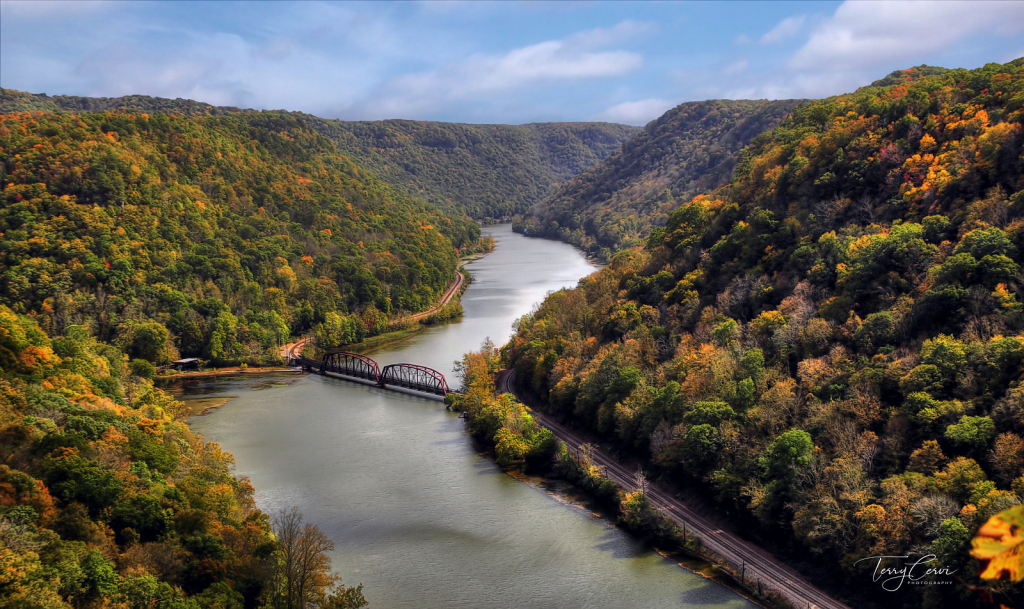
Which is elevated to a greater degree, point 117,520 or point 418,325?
point 117,520

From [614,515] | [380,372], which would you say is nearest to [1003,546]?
[614,515]

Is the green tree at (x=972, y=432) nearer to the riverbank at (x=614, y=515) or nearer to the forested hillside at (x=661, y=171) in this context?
Result: the riverbank at (x=614, y=515)

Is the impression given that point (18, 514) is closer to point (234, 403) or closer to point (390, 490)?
point (390, 490)

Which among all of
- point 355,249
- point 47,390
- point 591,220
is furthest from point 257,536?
point 591,220

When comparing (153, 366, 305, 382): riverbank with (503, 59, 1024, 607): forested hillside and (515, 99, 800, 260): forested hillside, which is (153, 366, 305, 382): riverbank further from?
(515, 99, 800, 260): forested hillside

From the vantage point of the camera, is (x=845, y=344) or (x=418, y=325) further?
(x=418, y=325)

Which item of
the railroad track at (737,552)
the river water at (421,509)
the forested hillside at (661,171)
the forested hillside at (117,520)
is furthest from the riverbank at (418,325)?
the railroad track at (737,552)
